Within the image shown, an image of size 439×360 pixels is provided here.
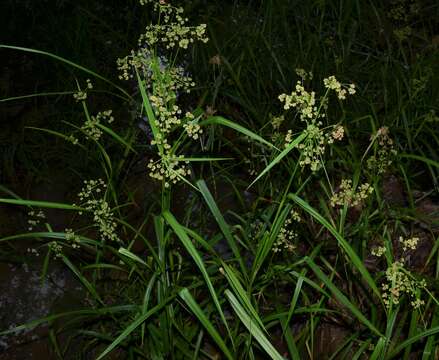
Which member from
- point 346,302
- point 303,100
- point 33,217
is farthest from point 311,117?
point 33,217

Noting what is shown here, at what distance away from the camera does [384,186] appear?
264 cm

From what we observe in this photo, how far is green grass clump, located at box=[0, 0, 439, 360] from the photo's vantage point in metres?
1.90

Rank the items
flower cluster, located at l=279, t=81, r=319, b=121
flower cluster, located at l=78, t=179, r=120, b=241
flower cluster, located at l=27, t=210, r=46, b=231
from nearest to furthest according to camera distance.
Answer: flower cluster, located at l=279, t=81, r=319, b=121
flower cluster, located at l=78, t=179, r=120, b=241
flower cluster, located at l=27, t=210, r=46, b=231

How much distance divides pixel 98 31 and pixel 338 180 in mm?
1754

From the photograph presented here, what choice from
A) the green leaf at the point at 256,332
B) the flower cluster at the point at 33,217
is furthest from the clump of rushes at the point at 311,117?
the flower cluster at the point at 33,217

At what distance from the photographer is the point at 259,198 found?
94.0 inches

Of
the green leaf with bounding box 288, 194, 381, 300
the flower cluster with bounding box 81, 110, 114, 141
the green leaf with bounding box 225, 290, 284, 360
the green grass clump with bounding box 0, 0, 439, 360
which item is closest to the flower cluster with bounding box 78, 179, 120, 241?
the green grass clump with bounding box 0, 0, 439, 360

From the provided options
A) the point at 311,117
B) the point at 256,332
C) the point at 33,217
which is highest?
the point at 311,117

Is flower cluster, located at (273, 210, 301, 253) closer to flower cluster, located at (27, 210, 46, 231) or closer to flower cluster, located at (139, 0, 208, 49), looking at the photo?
flower cluster, located at (139, 0, 208, 49)

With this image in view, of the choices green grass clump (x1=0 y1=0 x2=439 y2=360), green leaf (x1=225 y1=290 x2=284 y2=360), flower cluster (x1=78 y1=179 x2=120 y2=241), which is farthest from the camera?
flower cluster (x1=78 y1=179 x2=120 y2=241)

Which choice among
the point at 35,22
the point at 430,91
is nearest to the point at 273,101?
the point at 430,91

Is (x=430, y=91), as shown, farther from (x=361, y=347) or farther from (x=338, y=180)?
(x=361, y=347)

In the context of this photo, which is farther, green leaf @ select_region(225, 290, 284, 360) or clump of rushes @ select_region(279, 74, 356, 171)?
green leaf @ select_region(225, 290, 284, 360)

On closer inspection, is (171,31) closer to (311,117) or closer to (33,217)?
(311,117)
